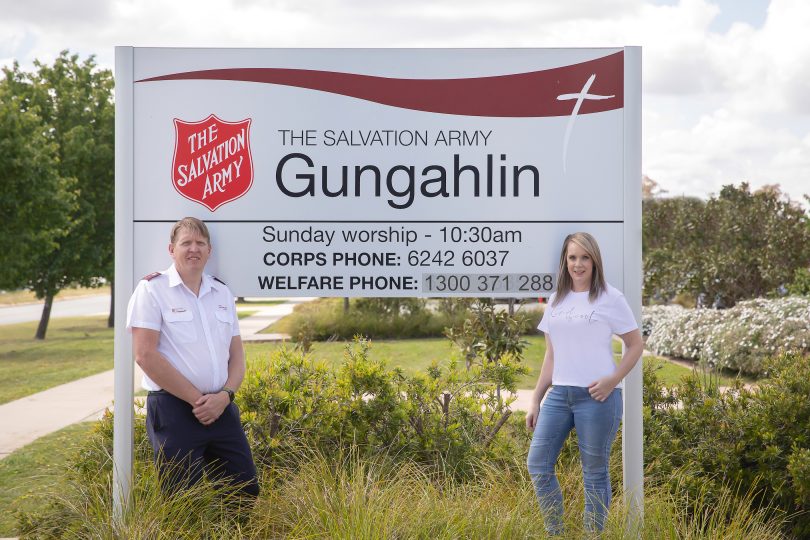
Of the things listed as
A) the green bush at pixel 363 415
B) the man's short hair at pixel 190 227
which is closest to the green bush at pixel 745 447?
the green bush at pixel 363 415

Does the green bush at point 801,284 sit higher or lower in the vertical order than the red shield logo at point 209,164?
lower

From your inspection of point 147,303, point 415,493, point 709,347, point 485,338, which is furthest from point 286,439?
point 709,347

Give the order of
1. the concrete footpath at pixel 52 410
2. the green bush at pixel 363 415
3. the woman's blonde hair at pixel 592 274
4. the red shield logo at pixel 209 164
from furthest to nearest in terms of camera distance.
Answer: the concrete footpath at pixel 52 410 → the green bush at pixel 363 415 → the red shield logo at pixel 209 164 → the woman's blonde hair at pixel 592 274

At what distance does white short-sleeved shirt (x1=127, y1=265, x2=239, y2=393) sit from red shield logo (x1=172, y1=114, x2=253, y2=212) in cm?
72

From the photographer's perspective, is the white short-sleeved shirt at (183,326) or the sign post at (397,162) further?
the sign post at (397,162)

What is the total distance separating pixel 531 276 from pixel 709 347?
8.46m

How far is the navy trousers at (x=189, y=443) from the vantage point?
3.89 m

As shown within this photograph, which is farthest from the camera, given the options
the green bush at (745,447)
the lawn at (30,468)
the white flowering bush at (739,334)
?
the white flowering bush at (739,334)

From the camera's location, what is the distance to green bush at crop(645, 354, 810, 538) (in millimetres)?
4758

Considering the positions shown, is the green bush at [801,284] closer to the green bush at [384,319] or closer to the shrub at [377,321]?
the green bush at [384,319]

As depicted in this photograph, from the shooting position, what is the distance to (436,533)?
→ 3.65 metres

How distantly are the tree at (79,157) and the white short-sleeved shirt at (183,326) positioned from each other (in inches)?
809

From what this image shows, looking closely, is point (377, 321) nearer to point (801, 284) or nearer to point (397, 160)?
point (801, 284)

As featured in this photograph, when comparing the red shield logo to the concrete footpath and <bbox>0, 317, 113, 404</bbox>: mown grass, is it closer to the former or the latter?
the concrete footpath
